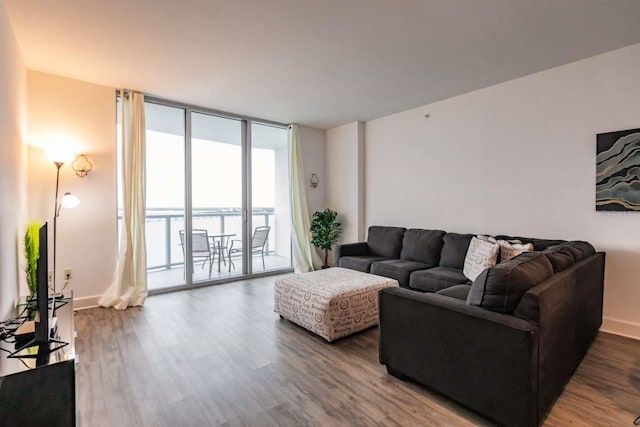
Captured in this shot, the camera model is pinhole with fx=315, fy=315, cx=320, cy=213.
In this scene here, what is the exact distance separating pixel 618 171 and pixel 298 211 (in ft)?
13.3

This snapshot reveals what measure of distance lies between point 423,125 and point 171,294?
4.21 metres

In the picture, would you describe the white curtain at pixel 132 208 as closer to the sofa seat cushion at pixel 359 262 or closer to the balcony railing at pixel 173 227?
the balcony railing at pixel 173 227

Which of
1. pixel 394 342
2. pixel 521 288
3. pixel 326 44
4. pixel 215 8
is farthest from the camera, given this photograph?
pixel 326 44

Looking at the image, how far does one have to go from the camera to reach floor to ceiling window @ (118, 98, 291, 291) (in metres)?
4.45

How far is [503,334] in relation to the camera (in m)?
1.58

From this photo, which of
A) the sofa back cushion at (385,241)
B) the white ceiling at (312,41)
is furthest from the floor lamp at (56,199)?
the sofa back cushion at (385,241)

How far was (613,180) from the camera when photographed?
9.48ft

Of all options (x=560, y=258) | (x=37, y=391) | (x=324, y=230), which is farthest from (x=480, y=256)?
(x=37, y=391)

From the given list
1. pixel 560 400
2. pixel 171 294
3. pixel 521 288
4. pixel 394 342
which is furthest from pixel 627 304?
pixel 171 294

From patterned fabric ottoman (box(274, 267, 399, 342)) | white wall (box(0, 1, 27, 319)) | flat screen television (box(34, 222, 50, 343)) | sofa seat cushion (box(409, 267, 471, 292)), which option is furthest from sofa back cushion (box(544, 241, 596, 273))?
white wall (box(0, 1, 27, 319))

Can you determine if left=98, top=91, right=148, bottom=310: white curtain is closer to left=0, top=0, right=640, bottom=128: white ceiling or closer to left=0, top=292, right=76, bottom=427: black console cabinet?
left=0, top=0, right=640, bottom=128: white ceiling

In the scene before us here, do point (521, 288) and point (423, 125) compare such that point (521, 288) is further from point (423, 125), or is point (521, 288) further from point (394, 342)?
point (423, 125)

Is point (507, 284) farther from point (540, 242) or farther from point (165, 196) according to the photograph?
point (165, 196)

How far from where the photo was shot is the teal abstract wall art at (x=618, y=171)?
9.14 ft
